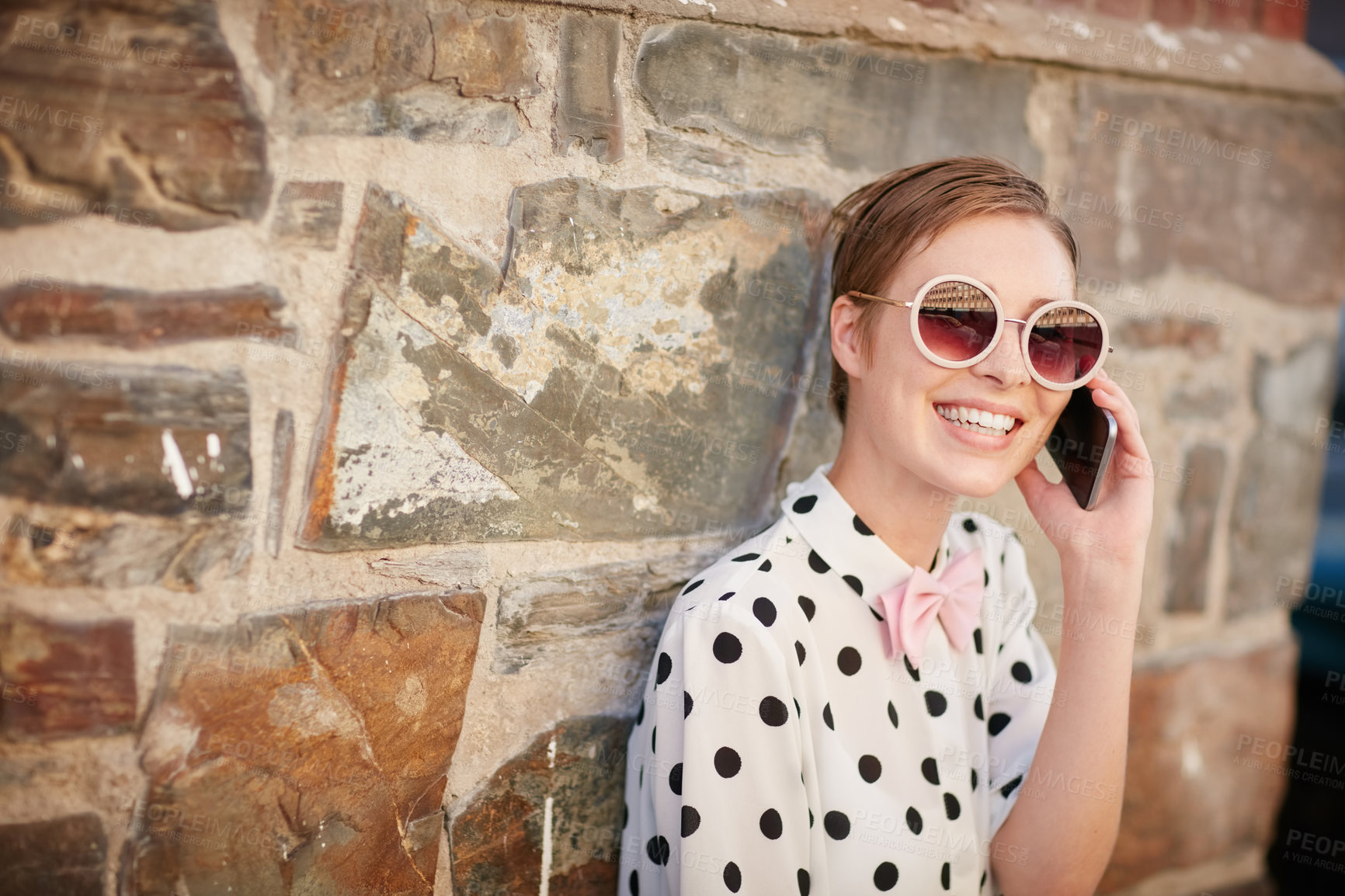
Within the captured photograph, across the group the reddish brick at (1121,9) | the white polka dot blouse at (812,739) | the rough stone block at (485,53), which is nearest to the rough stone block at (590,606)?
the white polka dot blouse at (812,739)

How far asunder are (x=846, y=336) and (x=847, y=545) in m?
0.37

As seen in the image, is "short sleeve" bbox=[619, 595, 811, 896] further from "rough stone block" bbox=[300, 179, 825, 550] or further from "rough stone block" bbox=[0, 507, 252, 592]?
"rough stone block" bbox=[0, 507, 252, 592]

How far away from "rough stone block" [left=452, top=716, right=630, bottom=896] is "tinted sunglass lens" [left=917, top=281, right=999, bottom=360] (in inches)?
34.2

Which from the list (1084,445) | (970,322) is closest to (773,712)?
(970,322)

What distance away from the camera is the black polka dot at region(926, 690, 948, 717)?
54.8 inches

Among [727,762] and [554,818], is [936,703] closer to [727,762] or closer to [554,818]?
[727,762]

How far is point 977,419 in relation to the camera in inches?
50.4

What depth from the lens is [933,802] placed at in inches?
52.8

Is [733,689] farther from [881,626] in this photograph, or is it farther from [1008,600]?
[1008,600]

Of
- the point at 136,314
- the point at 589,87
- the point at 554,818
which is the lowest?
the point at 554,818

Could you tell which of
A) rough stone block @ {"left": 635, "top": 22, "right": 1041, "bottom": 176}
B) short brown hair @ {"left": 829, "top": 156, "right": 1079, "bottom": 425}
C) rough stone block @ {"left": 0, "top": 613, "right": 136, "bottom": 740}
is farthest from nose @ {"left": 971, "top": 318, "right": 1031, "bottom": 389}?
rough stone block @ {"left": 0, "top": 613, "right": 136, "bottom": 740}

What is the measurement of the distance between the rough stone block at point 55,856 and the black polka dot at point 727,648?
887 mm

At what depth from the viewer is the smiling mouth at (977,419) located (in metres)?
1.28

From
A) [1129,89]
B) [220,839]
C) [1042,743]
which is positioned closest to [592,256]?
[220,839]
